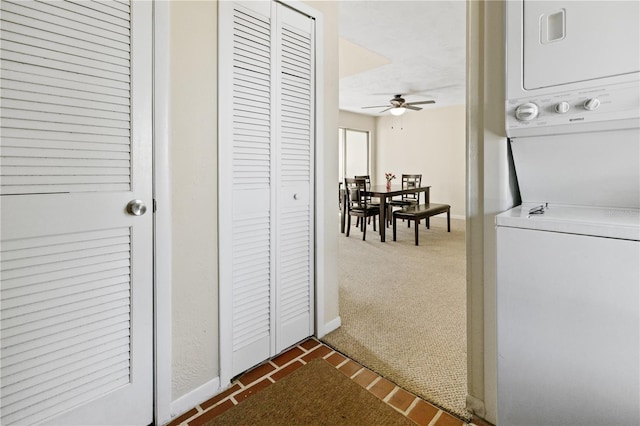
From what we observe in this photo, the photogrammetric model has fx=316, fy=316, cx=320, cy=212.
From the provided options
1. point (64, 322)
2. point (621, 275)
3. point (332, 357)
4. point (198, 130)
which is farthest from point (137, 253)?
point (621, 275)

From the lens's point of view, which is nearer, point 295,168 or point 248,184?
point 248,184

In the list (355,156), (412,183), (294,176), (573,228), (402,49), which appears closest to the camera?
(573,228)

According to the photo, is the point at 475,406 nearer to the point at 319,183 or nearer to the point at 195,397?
the point at 195,397

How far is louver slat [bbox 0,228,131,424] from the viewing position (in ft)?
3.36

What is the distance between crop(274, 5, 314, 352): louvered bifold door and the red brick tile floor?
0.11 meters

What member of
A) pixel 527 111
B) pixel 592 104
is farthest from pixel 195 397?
pixel 592 104

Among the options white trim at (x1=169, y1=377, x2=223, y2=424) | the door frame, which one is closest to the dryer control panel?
the door frame

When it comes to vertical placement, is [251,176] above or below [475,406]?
above

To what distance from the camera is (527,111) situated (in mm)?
1065

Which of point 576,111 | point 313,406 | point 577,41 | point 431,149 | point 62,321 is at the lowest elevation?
point 313,406

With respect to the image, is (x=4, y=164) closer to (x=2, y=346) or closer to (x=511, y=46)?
(x=2, y=346)

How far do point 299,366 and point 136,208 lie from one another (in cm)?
118

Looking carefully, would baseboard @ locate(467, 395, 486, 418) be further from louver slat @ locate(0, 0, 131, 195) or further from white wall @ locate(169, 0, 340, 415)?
louver slat @ locate(0, 0, 131, 195)

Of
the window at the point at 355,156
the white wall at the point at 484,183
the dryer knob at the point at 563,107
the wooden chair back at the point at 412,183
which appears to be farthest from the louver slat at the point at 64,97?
the window at the point at 355,156
